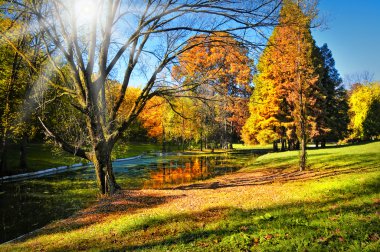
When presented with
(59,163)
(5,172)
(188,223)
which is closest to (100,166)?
(188,223)

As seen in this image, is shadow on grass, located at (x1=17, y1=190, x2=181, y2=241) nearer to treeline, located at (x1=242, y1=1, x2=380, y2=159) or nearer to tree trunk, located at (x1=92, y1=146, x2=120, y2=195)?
tree trunk, located at (x1=92, y1=146, x2=120, y2=195)

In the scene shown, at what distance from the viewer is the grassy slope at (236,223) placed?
5416 millimetres

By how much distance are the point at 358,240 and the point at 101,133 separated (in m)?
9.83

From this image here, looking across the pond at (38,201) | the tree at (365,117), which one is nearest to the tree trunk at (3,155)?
the pond at (38,201)

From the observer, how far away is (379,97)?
44.9 meters

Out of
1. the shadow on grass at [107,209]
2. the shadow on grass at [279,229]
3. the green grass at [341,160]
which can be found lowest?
the shadow on grass at [107,209]

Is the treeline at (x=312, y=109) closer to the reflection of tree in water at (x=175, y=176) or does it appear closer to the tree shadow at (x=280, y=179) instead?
the reflection of tree in water at (x=175, y=176)

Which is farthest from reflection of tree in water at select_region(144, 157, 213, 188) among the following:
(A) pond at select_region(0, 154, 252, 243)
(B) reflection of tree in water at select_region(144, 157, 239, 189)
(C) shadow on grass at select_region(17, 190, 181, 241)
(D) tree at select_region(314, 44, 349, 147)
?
(D) tree at select_region(314, 44, 349, 147)

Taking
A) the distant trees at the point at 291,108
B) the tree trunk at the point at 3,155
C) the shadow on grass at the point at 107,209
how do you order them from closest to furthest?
the shadow on grass at the point at 107,209 < the tree trunk at the point at 3,155 < the distant trees at the point at 291,108

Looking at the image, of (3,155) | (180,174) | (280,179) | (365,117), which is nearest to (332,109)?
(365,117)

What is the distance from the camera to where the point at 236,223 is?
6.79 m

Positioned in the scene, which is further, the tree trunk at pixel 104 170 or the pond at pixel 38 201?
the tree trunk at pixel 104 170

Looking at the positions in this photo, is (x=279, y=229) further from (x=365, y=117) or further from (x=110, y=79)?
(x=365, y=117)

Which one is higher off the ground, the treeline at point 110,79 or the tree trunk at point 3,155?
the treeline at point 110,79
